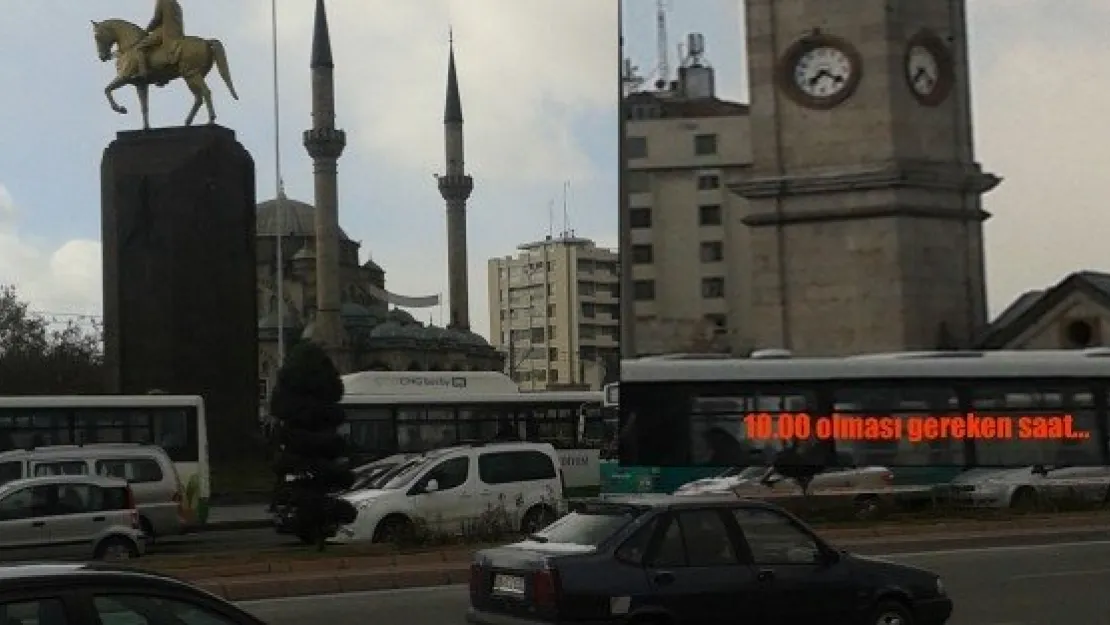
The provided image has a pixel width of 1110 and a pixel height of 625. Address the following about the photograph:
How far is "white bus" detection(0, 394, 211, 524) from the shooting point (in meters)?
28.3

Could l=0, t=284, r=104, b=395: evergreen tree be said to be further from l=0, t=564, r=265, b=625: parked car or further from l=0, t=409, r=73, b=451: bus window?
l=0, t=564, r=265, b=625: parked car

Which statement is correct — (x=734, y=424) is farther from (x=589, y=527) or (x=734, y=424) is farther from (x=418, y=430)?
(x=589, y=527)

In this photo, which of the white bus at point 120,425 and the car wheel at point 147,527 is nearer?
the car wheel at point 147,527

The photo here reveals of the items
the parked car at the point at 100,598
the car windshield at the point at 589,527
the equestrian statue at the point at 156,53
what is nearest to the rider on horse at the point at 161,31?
the equestrian statue at the point at 156,53

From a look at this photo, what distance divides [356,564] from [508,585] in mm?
8287

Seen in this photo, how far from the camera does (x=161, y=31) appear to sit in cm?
4434

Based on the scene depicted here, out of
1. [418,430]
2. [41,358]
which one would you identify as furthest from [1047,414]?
[41,358]

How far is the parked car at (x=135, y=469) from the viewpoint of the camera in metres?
23.8

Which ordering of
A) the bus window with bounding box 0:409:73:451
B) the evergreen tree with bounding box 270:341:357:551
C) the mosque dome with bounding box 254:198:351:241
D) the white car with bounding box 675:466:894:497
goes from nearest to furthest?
the evergreen tree with bounding box 270:341:357:551
the white car with bounding box 675:466:894:497
the bus window with bounding box 0:409:73:451
the mosque dome with bounding box 254:198:351:241

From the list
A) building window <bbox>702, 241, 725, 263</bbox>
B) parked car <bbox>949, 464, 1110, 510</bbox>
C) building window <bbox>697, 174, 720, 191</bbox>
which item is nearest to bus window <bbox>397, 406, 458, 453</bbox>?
parked car <bbox>949, 464, 1110, 510</bbox>

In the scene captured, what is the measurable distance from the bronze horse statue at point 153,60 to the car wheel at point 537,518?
2347 cm

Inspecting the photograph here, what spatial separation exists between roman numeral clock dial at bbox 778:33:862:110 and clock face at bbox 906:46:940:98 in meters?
1.52

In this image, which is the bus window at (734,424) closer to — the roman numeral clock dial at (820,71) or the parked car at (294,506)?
the parked car at (294,506)

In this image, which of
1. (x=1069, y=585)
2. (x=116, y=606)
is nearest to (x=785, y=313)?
(x=1069, y=585)
